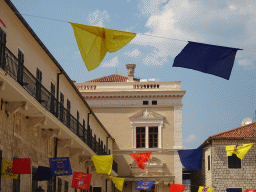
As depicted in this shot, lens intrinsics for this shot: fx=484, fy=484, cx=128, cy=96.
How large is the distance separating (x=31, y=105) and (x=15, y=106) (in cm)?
83

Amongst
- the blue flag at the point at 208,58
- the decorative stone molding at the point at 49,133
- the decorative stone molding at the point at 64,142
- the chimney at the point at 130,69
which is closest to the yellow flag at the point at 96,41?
the blue flag at the point at 208,58

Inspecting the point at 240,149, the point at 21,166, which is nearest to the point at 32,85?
the point at 21,166

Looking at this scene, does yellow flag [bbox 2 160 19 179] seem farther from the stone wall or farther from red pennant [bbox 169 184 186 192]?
red pennant [bbox 169 184 186 192]

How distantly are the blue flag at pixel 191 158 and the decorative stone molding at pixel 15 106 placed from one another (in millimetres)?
13399

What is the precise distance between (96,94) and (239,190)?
15.8 metres

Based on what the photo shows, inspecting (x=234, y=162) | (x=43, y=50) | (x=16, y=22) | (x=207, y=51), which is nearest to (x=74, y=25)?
(x=207, y=51)

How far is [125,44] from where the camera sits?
13.6 m

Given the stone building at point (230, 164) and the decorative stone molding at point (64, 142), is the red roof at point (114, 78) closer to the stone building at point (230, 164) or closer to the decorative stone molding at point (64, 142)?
the stone building at point (230, 164)

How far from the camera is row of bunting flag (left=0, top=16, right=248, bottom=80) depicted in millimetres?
13523

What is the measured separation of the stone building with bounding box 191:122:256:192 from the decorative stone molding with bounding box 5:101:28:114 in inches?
894

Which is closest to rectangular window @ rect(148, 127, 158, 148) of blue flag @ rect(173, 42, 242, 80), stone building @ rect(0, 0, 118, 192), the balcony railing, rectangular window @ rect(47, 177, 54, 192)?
stone building @ rect(0, 0, 118, 192)

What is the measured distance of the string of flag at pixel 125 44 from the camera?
13.5 metres

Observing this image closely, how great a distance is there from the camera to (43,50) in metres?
21.8

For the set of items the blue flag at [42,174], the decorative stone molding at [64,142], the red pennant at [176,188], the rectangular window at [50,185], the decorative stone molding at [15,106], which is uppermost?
the decorative stone molding at [15,106]
